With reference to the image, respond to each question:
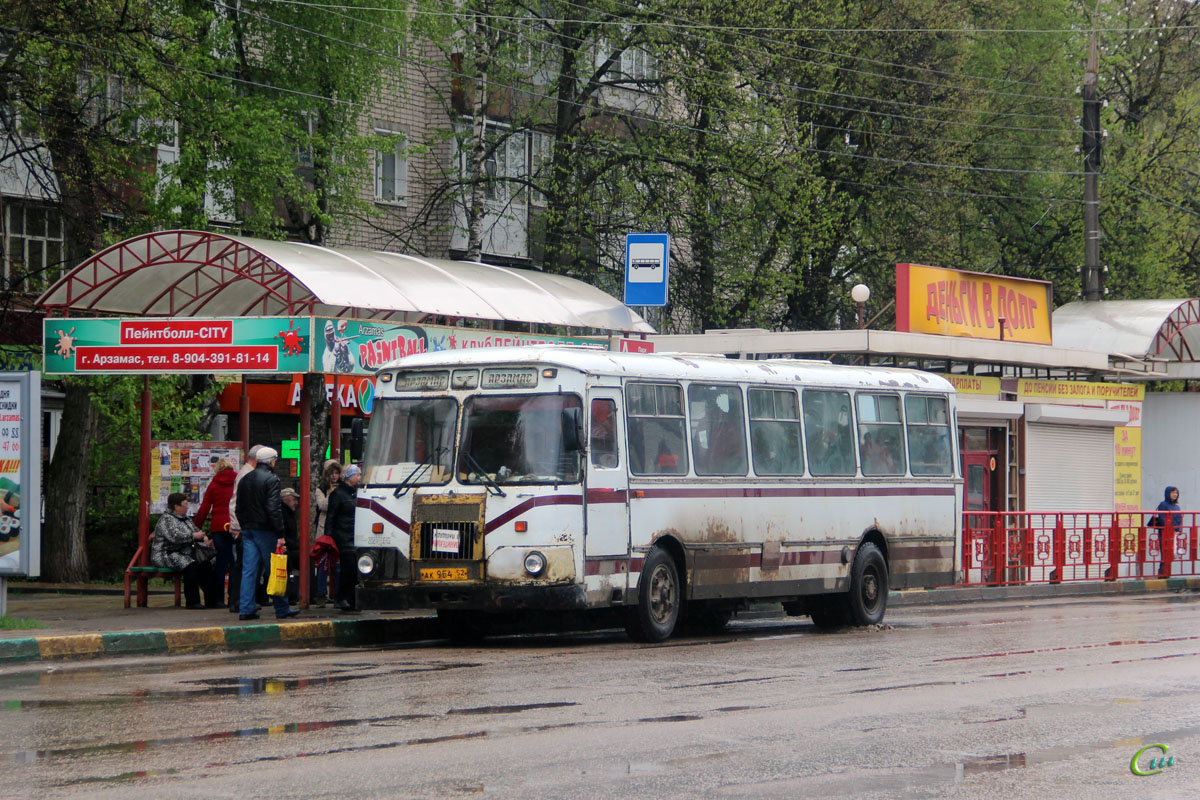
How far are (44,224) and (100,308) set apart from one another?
1224cm

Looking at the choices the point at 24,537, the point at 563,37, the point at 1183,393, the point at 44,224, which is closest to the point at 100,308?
the point at 24,537

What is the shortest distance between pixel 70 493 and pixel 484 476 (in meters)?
12.4

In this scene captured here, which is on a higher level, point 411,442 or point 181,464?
point 411,442

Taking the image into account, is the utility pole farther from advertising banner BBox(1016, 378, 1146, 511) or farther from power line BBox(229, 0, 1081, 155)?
power line BBox(229, 0, 1081, 155)

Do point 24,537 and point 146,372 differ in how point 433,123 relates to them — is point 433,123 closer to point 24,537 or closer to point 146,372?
point 146,372

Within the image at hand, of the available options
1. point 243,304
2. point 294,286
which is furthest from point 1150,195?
point 243,304

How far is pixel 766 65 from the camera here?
37.5 metres

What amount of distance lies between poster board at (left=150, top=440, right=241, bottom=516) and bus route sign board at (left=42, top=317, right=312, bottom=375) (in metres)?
2.54

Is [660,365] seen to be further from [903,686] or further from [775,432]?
[903,686]

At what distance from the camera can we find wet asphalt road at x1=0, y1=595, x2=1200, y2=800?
814cm

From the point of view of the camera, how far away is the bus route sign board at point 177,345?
17234 millimetres

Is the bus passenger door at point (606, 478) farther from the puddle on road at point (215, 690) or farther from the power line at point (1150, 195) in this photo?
the power line at point (1150, 195)

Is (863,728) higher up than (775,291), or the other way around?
(775,291)

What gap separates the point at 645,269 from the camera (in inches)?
835
